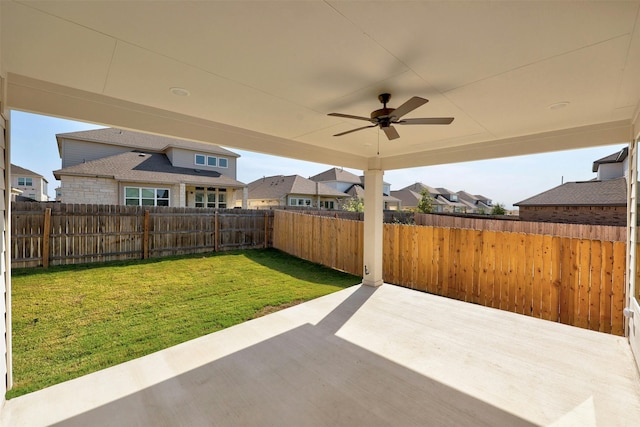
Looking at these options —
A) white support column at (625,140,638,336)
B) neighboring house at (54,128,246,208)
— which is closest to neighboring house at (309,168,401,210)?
neighboring house at (54,128,246,208)

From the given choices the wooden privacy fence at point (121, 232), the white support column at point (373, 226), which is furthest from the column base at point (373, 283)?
the wooden privacy fence at point (121, 232)

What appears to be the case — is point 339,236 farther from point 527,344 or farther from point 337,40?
point 337,40

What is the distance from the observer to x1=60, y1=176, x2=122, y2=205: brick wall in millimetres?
10570

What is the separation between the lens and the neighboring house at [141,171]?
10.8 meters

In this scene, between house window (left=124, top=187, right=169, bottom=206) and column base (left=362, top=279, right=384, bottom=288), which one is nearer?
column base (left=362, top=279, right=384, bottom=288)

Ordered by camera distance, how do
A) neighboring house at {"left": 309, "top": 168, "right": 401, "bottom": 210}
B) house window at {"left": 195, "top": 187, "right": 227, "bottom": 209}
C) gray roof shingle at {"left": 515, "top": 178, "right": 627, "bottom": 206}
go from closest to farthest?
gray roof shingle at {"left": 515, "top": 178, "right": 627, "bottom": 206}
house window at {"left": 195, "top": 187, "right": 227, "bottom": 209}
neighboring house at {"left": 309, "top": 168, "right": 401, "bottom": 210}

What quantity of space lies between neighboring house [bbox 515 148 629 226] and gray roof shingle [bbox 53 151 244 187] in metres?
14.2

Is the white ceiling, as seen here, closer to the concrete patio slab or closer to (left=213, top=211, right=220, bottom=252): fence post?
the concrete patio slab

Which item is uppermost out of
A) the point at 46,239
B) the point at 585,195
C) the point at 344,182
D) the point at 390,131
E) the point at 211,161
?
the point at 344,182

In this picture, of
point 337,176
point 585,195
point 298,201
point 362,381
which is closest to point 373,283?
point 362,381

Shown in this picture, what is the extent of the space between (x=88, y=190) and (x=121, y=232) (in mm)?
4701

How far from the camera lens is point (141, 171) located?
1178cm

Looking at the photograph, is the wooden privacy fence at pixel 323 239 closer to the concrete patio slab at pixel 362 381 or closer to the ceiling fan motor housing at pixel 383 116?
the concrete patio slab at pixel 362 381

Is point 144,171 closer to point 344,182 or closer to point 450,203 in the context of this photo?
point 344,182
